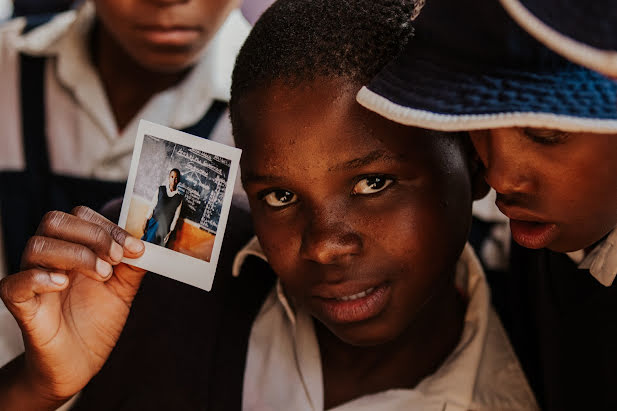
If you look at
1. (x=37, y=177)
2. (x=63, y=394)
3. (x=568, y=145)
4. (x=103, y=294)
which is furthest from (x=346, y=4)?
(x=37, y=177)

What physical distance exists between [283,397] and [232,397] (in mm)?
86

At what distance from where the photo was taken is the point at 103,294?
121cm

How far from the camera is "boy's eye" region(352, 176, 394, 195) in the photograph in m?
1.11

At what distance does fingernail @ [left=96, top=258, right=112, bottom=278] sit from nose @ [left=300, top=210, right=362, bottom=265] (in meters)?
0.29

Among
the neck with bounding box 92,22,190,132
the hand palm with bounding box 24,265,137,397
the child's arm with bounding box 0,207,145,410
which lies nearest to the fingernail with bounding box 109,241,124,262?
the child's arm with bounding box 0,207,145,410

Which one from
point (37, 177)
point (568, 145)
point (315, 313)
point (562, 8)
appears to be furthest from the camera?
point (37, 177)

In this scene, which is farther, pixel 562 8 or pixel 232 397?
pixel 232 397

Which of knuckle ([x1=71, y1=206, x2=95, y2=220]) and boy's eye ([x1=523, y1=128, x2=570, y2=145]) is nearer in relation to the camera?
boy's eye ([x1=523, y1=128, x2=570, y2=145])

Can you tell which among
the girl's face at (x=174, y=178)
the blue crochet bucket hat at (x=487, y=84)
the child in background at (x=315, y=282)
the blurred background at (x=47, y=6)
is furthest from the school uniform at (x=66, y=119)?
the blue crochet bucket hat at (x=487, y=84)

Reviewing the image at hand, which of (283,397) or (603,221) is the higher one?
(603,221)

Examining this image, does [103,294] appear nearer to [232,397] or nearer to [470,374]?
[232,397]

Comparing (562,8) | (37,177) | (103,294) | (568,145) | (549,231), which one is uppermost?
(562,8)

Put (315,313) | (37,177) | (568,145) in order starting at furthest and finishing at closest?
(37,177)
(315,313)
(568,145)

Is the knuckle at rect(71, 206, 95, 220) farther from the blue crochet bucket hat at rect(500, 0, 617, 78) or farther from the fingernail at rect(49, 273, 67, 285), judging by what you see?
the blue crochet bucket hat at rect(500, 0, 617, 78)
